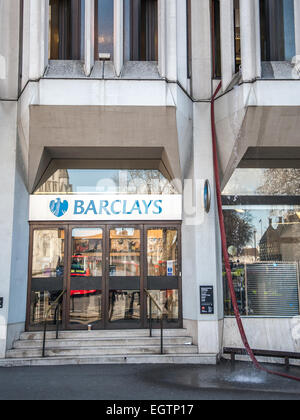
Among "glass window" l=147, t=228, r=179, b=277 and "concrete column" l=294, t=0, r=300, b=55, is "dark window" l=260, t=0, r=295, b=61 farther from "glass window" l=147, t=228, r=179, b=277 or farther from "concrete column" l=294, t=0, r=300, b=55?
"glass window" l=147, t=228, r=179, b=277

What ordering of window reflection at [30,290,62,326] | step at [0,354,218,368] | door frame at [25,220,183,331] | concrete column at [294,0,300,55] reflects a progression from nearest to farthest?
step at [0,354,218,368]
concrete column at [294,0,300,55]
window reflection at [30,290,62,326]
door frame at [25,220,183,331]

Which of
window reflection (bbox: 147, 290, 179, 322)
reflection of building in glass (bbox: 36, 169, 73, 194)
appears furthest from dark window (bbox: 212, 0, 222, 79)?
window reflection (bbox: 147, 290, 179, 322)

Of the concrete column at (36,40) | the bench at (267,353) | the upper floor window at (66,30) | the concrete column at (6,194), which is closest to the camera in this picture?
the bench at (267,353)

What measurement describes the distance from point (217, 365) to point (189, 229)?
310 cm

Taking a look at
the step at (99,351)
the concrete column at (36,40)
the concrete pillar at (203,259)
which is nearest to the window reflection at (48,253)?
the step at (99,351)

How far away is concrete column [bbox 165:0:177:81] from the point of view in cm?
952

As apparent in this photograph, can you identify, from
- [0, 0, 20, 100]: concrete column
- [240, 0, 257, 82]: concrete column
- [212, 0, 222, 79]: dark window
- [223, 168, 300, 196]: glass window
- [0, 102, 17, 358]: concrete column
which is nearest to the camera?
[240, 0, 257, 82]: concrete column

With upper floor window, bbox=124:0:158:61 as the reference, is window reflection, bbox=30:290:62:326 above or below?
below

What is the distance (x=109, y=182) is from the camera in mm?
11203

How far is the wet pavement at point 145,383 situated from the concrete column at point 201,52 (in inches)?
241

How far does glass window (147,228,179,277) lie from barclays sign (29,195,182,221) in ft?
1.34

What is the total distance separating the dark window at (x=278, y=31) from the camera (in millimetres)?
10375

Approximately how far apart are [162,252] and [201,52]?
4.91 m

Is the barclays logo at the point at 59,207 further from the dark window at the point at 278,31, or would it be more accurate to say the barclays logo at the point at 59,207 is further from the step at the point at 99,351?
the dark window at the point at 278,31
